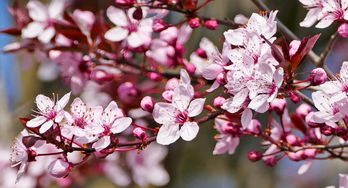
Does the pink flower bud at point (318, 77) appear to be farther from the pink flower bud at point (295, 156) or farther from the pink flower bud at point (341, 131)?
the pink flower bud at point (295, 156)

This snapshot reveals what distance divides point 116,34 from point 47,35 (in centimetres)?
29

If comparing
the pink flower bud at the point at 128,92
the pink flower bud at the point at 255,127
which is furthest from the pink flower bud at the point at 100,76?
the pink flower bud at the point at 255,127

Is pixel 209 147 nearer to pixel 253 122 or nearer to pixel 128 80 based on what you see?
pixel 128 80

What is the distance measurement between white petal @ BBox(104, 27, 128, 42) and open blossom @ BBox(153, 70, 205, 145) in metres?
0.35

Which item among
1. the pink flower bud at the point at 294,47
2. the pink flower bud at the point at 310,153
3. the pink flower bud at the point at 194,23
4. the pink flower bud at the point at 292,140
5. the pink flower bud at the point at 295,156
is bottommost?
the pink flower bud at the point at 295,156

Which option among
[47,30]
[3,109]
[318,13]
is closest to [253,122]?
[318,13]

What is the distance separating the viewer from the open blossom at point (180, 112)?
3.84 feet

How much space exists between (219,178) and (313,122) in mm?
2631

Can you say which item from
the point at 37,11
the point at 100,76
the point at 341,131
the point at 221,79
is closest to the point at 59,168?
the point at 221,79

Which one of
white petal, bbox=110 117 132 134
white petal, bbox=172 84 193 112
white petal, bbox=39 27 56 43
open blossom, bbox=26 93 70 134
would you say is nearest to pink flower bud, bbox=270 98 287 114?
white petal, bbox=172 84 193 112

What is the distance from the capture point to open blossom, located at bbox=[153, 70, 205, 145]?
3.84 ft

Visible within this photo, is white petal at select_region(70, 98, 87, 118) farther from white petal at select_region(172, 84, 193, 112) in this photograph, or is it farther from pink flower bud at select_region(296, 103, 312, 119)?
pink flower bud at select_region(296, 103, 312, 119)

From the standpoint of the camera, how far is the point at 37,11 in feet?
5.66

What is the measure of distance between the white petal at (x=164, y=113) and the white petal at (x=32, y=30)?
0.63 metres
